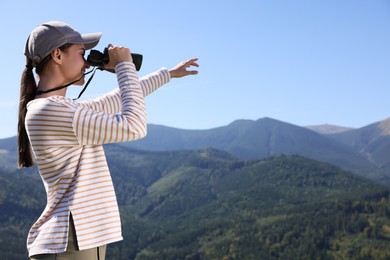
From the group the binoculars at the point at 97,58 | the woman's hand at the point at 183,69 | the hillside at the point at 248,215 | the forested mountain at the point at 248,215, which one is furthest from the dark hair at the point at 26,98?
the hillside at the point at 248,215

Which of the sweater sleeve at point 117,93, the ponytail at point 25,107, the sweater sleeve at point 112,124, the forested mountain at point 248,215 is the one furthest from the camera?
the forested mountain at point 248,215

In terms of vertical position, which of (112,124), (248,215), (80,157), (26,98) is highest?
(26,98)

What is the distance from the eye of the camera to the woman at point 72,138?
1.92 meters

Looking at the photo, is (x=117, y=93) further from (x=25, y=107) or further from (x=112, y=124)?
(x=112, y=124)

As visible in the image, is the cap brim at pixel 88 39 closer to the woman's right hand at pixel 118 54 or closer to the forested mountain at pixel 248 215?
the woman's right hand at pixel 118 54

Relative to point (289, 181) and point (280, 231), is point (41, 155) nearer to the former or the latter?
point (280, 231)

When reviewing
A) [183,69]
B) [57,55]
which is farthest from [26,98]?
[183,69]

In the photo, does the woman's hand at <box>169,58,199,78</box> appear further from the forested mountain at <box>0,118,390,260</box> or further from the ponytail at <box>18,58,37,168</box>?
the forested mountain at <box>0,118,390,260</box>

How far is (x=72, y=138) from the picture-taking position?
196 centimetres

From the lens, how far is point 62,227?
6.40 ft

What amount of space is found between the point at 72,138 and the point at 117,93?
0.61 m

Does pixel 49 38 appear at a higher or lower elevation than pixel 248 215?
higher

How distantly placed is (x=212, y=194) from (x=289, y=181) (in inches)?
1116

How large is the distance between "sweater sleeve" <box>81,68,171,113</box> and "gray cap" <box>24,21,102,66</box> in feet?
1.47
